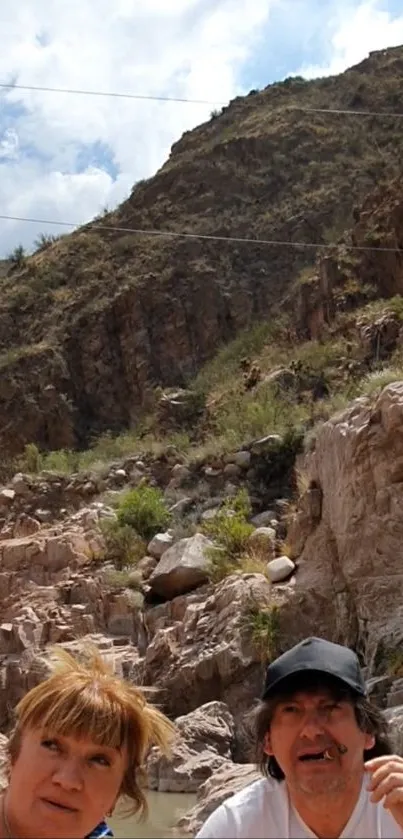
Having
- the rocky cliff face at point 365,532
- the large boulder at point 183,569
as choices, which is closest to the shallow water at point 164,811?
the rocky cliff face at point 365,532

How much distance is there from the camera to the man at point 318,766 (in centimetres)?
195

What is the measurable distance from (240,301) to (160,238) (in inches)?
190

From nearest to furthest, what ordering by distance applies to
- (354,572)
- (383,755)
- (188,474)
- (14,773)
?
(14,773) → (383,755) → (354,572) → (188,474)

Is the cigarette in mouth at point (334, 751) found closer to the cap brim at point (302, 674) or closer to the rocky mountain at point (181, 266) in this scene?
the cap brim at point (302, 674)

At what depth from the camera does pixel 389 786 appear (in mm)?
1911

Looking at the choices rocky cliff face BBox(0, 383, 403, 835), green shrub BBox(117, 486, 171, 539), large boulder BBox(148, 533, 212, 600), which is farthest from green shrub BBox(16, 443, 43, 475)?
large boulder BBox(148, 533, 212, 600)

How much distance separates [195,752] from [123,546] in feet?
17.5

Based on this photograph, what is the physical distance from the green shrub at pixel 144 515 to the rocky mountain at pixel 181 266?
391 inches

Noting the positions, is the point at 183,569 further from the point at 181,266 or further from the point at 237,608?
the point at 181,266

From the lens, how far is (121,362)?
2698 cm

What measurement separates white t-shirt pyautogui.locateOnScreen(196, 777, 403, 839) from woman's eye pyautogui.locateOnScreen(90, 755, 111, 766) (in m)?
0.25

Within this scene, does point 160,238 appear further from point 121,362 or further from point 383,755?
point 383,755

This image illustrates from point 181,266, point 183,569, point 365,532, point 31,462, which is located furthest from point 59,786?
point 181,266

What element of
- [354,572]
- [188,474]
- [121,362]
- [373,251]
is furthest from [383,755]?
[121,362]
